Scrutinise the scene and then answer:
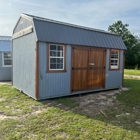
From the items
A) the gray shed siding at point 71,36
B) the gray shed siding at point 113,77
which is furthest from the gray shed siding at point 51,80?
the gray shed siding at point 113,77

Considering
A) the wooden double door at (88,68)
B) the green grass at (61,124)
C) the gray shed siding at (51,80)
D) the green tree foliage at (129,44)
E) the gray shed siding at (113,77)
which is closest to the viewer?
the green grass at (61,124)

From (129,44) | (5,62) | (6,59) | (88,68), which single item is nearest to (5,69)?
(5,62)

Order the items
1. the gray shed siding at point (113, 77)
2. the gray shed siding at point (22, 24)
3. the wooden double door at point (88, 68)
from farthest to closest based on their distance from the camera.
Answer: the gray shed siding at point (113, 77)
the wooden double door at point (88, 68)
the gray shed siding at point (22, 24)

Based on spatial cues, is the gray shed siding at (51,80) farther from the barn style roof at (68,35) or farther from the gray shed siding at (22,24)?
the gray shed siding at (22,24)

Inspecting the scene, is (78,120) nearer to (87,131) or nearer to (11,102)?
(87,131)

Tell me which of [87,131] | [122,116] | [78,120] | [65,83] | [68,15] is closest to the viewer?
[87,131]

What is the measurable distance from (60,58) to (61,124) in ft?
9.51

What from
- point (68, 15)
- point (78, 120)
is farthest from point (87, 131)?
point (68, 15)

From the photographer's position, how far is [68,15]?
10.1 m

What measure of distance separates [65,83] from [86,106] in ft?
4.84

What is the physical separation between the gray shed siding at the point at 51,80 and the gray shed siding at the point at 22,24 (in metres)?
1.35

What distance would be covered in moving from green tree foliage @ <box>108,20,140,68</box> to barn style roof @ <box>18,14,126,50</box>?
771 inches

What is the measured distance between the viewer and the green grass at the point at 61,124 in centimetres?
290

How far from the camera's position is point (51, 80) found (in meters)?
5.49
